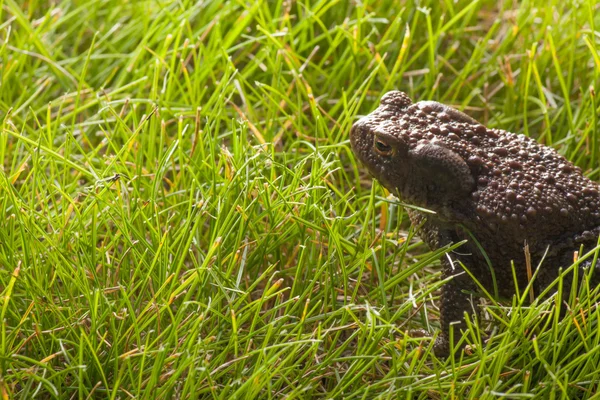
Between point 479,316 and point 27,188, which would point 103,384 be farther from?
point 479,316

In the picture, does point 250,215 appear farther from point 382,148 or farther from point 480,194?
point 480,194

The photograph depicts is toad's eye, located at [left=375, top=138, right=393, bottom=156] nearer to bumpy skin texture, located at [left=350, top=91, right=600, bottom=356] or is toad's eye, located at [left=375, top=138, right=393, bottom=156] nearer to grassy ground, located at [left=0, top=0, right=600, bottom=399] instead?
bumpy skin texture, located at [left=350, top=91, right=600, bottom=356]

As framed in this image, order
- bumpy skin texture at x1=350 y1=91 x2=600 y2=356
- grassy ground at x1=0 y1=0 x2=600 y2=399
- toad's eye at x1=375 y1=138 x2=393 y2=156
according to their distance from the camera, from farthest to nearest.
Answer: toad's eye at x1=375 y1=138 x2=393 y2=156 < bumpy skin texture at x1=350 y1=91 x2=600 y2=356 < grassy ground at x1=0 y1=0 x2=600 y2=399

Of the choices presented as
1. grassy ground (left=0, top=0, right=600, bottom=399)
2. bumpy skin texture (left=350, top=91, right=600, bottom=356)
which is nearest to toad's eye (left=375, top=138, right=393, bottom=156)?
bumpy skin texture (left=350, top=91, right=600, bottom=356)

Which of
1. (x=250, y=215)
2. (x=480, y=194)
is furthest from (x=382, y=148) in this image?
(x=250, y=215)

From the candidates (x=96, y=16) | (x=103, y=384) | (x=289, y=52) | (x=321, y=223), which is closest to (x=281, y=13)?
(x=289, y=52)

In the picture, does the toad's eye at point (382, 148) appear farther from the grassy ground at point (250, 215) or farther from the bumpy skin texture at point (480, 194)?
the grassy ground at point (250, 215)

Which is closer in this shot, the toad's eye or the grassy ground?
the grassy ground

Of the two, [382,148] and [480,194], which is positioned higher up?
[382,148]
